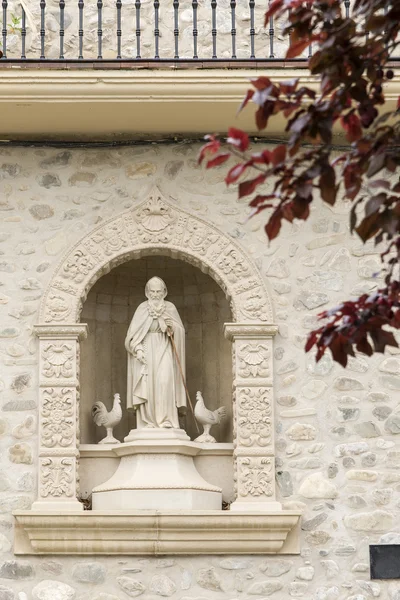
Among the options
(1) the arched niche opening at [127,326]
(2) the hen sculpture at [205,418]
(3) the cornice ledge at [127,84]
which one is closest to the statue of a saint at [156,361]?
(2) the hen sculpture at [205,418]

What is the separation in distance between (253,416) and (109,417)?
946 mm

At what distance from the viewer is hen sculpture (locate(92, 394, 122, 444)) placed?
8.45 metres

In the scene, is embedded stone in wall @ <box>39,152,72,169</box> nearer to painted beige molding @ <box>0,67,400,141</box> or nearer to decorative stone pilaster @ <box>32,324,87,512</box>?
painted beige molding @ <box>0,67,400,141</box>

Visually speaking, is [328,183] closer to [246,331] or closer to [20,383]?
[246,331]

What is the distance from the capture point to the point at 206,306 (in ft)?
29.9

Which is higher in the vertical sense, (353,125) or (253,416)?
(353,125)

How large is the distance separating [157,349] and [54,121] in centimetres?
157

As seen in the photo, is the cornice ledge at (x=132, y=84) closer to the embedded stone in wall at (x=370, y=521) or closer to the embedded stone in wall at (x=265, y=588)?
the embedded stone in wall at (x=370, y=521)

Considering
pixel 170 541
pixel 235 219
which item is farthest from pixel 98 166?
pixel 170 541

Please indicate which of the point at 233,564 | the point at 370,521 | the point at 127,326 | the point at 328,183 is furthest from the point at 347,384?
the point at 328,183

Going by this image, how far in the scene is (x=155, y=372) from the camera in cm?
842

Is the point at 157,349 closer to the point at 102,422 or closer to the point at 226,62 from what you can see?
the point at 102,422

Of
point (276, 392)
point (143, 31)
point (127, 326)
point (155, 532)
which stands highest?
point (143, 31)

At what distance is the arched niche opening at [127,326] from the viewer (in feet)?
29.0
